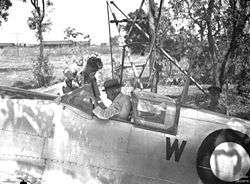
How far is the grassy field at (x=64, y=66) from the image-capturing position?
15.5 m

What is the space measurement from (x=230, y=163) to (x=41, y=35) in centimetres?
3074

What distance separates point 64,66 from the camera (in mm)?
33344

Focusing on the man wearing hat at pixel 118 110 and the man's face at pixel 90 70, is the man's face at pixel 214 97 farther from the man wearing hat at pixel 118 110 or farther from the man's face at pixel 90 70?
the man wearing hat at pixel 118 110

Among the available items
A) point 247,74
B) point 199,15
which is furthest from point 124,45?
point 247,74

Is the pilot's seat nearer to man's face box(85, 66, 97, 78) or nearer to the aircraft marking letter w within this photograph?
the aircraft marking letter w

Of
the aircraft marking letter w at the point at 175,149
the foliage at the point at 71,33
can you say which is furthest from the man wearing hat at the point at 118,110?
the foliage at the point at 71,33

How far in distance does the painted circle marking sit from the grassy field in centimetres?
592

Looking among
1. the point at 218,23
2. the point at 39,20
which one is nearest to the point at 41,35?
the point at 39,20

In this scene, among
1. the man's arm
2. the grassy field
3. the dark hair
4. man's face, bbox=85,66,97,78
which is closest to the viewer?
the man's arm

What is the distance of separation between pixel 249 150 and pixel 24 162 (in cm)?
311

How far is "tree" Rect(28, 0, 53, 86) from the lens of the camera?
2852cm

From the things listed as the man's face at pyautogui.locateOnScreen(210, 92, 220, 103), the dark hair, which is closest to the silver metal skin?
the dark hair

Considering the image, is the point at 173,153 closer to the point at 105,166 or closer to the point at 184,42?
the point at 105,166

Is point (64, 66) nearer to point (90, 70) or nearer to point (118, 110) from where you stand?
point (90, 70)
